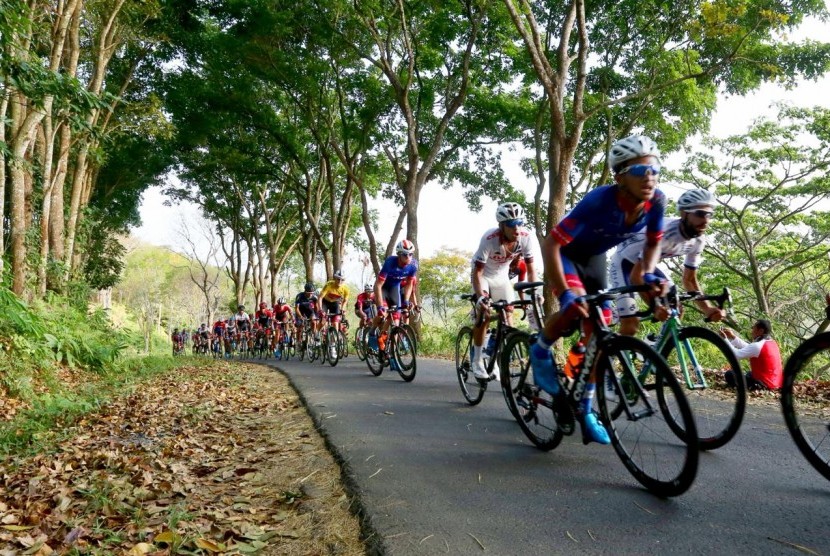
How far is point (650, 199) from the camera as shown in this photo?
11.4 feet

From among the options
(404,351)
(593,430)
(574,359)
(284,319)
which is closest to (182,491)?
(593,430)

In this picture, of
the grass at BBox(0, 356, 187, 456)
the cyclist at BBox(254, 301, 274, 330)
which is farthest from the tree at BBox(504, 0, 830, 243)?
the cyclist at BBox(254, 301, 274, 330)

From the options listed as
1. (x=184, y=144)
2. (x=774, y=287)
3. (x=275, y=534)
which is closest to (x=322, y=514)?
(x=275, y=534)

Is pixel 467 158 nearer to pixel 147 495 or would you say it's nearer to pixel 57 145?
pixel 57 145

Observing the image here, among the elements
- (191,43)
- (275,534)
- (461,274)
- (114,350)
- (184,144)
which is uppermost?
(191,43)

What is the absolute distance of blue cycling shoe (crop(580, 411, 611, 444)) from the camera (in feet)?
10.5

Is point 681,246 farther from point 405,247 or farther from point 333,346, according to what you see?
point 333,346

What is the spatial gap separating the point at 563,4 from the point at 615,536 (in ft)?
44.9

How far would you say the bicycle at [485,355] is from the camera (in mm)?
5086

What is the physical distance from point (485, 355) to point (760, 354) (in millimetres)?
3258

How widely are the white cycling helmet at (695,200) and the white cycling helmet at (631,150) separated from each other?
1.57m

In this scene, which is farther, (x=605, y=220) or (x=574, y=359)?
(x=574, y=359)

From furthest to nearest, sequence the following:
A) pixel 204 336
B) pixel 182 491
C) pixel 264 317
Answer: pixel 204 336, pixel 264 317, pixel 182 491

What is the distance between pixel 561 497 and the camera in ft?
9.48
